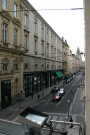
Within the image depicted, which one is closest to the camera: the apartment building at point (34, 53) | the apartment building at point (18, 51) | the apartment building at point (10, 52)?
the apartment building at point (10, 52)

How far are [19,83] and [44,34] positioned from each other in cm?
1753

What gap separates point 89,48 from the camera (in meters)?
3.62

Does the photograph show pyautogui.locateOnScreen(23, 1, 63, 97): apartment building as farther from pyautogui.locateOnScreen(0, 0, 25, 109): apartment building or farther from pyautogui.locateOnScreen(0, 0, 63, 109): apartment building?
pyautogui.locateOnScreen(0, 0, 25, 109): apartment building

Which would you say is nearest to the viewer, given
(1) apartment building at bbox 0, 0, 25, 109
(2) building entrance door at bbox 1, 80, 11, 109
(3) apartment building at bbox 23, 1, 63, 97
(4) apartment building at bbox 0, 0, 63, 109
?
(1) apartment building at bbox 0, 0, 25, 109

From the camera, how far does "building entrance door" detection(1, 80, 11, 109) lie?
18391 mm

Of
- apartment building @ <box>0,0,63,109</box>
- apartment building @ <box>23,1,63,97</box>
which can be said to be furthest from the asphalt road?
apartment building @ <box>23,1,63,97</box>

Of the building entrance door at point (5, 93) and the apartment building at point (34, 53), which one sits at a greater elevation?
the apartment building at point (34, 53)

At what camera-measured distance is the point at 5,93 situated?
19.1 metres

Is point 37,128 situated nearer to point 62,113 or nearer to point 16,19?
point 62,113

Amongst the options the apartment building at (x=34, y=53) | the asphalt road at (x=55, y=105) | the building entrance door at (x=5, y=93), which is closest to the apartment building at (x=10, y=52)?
the building entrance door at (x=5, y=93)

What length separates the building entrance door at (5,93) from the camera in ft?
60.3

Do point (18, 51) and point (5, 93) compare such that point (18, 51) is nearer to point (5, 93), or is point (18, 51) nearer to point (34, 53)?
point (5, 93)

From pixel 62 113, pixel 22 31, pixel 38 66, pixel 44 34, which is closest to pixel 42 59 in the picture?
pixel 38 66

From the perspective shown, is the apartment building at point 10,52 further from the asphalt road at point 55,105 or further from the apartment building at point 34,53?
the asphalt road at point 55,105
